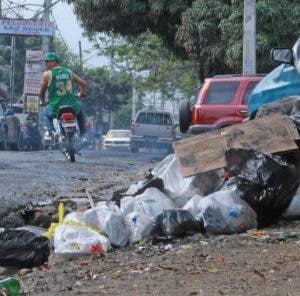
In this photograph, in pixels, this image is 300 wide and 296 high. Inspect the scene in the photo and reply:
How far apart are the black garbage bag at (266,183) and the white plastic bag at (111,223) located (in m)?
0.91

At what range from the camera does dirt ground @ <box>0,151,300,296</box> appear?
372 centimetres

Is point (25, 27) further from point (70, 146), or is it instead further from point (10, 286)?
point (10, 286)

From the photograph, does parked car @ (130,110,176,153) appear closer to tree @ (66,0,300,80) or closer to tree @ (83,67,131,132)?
tree @ (66,0,300,80)

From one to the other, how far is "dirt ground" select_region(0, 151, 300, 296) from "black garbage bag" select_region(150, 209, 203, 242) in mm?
74

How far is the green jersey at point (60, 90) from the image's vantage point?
37.6ft

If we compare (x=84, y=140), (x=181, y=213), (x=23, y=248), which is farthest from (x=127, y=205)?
(x=84, y=140)

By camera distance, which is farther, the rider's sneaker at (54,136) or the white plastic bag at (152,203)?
the rider's sneaker at (54,136)

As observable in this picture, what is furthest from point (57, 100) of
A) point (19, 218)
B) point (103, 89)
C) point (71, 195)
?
point (103, 89)

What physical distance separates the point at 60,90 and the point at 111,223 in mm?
6511

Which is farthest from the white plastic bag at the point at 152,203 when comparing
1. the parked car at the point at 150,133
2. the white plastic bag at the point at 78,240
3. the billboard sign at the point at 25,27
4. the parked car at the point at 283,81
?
the billboard sign at the point at 25,27

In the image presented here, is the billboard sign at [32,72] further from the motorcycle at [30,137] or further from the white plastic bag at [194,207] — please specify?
the white plastic bag at [194,207]

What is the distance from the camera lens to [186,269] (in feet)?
13.5

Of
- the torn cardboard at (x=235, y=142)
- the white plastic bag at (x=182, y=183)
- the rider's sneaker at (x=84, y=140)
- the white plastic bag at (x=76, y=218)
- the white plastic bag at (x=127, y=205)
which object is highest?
the torn cardboard at (x=235, y=142)

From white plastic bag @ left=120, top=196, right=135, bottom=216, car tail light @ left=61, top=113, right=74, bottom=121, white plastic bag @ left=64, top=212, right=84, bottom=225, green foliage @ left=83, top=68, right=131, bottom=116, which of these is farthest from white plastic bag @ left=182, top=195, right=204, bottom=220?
green foliage @ left=83, top=68, right=131, bottom=116
